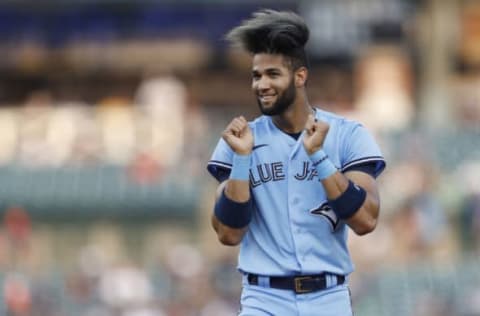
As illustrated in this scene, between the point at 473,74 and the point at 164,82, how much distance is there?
18.1 feet

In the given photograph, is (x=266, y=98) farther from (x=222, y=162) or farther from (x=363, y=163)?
(x=363, y=163)

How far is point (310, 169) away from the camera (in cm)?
564

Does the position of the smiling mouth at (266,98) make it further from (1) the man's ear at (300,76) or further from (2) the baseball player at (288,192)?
(1) the man's ear at (300,76)

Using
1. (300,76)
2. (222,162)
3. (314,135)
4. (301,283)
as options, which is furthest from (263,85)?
(301,283)

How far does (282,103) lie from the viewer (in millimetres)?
5582

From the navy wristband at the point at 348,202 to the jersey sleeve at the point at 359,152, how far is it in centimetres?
20

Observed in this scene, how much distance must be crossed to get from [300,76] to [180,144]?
1125 cm

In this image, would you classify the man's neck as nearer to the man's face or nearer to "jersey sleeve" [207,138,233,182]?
the man's face

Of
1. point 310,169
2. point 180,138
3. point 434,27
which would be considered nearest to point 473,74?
point 434,27

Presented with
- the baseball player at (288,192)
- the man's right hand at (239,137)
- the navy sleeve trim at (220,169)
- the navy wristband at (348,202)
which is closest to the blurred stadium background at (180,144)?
the navy sleeve trim at (220,169)

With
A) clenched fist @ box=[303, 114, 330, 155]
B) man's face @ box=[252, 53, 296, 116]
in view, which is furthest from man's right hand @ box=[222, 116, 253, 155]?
clenched fist @ box=[303, 114, 330, 155]

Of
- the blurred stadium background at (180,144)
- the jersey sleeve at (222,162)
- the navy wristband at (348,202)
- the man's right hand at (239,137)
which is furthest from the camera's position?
the blurred stadium background at (180,144)

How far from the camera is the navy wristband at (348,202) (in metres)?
5.40

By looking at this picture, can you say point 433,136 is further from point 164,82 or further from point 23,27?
point 23,27
